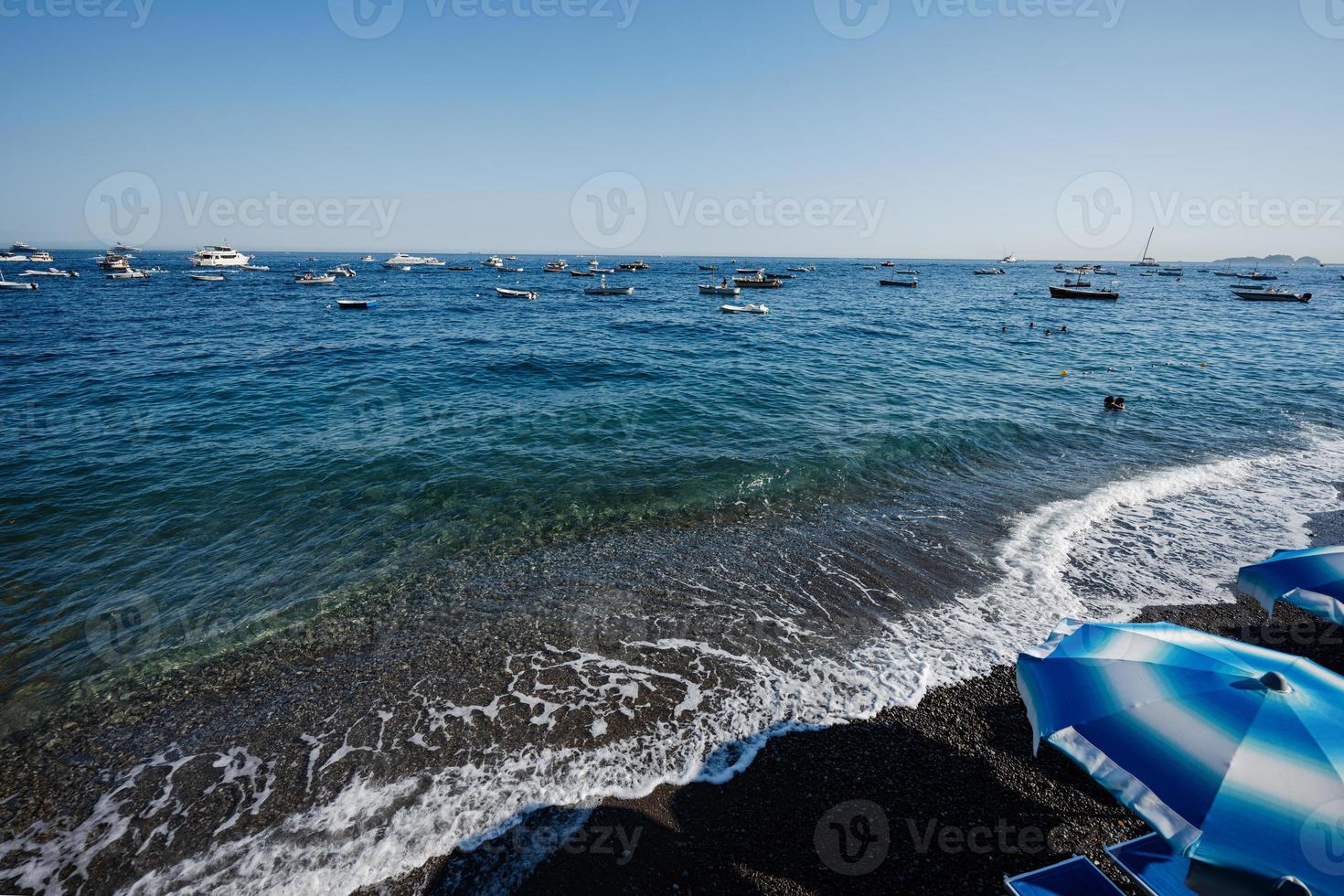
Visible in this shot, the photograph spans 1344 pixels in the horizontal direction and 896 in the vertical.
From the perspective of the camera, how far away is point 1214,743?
15.7 ft

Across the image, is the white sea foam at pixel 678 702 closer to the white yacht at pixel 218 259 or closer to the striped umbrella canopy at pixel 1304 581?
the striped umbrella canopy at pixel 1304 581

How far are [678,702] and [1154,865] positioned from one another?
5875 millimetres

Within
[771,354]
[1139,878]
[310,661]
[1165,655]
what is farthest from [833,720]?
[771,354]

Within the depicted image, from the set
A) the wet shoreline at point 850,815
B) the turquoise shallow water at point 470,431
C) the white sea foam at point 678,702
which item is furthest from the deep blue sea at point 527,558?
the wet shoreline at point 850,815

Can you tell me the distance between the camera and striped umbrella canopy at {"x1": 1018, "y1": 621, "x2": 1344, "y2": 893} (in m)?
4.25

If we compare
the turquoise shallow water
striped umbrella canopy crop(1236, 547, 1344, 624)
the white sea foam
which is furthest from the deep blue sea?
striped umbrella canopy crop(1236, 547, 1344, 624)

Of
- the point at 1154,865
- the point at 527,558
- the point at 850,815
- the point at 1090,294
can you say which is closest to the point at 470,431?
the point at 527,558

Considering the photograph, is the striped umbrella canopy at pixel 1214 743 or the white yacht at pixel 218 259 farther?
the white yacht at pixel 218 259

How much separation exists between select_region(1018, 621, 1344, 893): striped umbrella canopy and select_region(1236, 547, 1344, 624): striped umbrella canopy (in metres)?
3.91

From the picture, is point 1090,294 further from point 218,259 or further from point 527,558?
point 218,259

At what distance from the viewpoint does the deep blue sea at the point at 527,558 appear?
7.20 metres

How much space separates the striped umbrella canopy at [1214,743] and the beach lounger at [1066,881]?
1164 mm

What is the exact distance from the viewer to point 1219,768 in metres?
4.59

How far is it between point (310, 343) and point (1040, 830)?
46.3 meters
